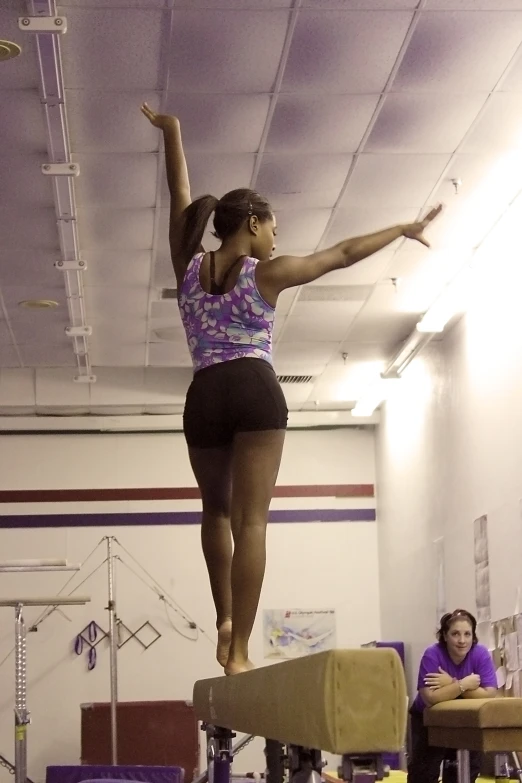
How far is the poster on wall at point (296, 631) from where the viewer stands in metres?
13.1

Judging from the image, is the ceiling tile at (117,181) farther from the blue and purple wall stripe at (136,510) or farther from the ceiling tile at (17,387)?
the blue and purple wall stripe at (136,510)

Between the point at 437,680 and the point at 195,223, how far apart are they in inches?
172

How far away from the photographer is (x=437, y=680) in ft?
22.6

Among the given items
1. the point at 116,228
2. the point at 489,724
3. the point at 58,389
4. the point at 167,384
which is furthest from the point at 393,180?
the point at 58,389

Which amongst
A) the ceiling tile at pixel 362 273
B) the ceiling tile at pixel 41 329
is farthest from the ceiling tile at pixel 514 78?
the ceiling tile at pixel 41 329

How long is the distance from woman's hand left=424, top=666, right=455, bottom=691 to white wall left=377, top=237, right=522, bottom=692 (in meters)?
1.44

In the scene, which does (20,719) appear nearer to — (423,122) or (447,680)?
(447,680)

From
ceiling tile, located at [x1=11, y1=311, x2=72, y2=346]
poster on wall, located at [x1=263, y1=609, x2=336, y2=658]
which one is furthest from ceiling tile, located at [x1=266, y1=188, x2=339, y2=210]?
poster on wall, located at [x1=263, y1=609, x2=336, y2=658]

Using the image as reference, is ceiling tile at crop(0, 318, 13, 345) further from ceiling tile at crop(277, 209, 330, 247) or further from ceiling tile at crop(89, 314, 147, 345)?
ceiling tile at crop(277, 209, 330, 247)

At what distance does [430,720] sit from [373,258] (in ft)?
15.7

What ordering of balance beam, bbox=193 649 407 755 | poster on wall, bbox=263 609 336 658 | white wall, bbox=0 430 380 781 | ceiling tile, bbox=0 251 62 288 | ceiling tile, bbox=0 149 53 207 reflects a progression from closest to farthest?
1. balance beam, bbox=193 649 407 755
2. ceiling tile, bbox=0 149 53 207
3. ceiling tile, bbox=0 251 62 288
4. white wall, bbox=0 430 380 781
5. poster on wall, bbox=263 609 336 658

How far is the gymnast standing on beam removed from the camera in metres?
3.11

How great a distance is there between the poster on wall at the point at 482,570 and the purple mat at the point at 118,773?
2.83 m

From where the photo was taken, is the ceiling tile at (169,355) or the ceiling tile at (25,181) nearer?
the ceiling tile at (25,181)
